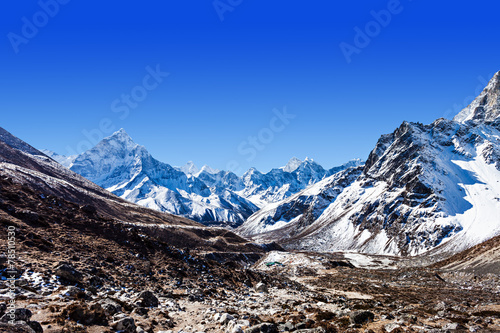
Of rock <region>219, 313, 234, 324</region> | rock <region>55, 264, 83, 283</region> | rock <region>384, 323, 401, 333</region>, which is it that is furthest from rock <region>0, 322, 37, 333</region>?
rock <region>384, 323, 401, 333</region>

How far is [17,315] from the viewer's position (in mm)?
14156

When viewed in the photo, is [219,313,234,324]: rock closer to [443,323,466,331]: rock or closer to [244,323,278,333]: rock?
[244,323,278,333]: rock

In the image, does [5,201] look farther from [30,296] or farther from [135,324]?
[135,324]

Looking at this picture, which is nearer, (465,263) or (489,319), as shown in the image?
(489,319)

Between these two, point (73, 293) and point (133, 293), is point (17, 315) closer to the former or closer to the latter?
point (73, 293)

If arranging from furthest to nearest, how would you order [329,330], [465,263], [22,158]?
[22,158]
[465,263]
[329,330]

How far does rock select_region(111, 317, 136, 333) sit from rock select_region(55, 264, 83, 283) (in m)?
9.43

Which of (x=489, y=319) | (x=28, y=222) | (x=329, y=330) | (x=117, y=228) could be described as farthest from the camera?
(x=117, y=228)

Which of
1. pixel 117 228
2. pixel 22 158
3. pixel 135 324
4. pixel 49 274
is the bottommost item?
pixel 135 324

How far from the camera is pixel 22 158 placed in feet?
610

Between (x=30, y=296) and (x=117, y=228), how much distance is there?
25.7m

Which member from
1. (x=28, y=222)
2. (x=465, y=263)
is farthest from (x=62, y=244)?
(x=465, y=263)

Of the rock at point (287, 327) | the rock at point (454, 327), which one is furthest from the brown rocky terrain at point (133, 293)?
the rock at point (454, 327)

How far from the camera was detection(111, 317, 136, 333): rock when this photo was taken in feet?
55.1
